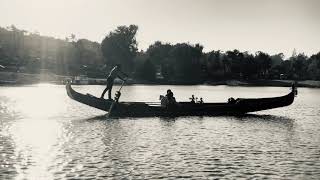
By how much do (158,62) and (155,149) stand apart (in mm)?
151013

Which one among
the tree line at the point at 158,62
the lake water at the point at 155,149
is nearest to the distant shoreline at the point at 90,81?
the tree line at the point at 158,62

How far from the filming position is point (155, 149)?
81.7 ft

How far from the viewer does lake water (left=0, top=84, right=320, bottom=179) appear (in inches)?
752

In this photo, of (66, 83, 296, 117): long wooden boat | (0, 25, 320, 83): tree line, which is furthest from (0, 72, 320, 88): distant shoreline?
(66, 83, 296, 117): long wooden boat

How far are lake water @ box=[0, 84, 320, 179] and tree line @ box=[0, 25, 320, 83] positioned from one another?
121816mm

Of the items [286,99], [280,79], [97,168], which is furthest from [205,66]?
[97,168]

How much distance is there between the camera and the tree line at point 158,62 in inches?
6334

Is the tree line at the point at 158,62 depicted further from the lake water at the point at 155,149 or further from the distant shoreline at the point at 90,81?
the lake water at the point at 155,149

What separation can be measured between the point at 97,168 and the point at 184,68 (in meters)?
141

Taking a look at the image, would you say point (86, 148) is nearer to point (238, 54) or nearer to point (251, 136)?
point (251, 136)

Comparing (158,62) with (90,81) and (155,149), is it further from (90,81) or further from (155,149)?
(155,149)

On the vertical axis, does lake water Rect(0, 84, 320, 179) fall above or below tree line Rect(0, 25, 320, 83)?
below

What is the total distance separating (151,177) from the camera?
18234 millimetres

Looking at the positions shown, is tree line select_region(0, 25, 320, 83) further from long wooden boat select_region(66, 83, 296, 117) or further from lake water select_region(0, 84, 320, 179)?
lake water select_region(0, 84, 320, 179)
